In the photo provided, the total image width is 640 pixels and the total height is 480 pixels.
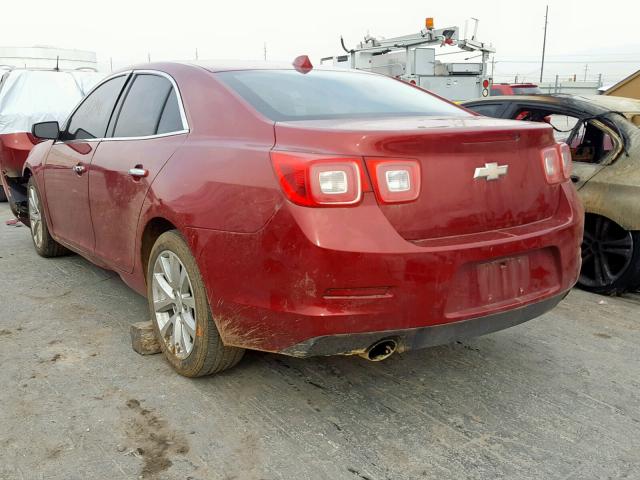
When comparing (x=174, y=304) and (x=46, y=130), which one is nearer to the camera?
(x=174, y=304)

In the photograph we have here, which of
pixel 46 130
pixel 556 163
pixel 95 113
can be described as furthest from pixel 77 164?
pixel 556 163

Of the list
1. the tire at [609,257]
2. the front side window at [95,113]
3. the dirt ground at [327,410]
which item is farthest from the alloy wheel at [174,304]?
the tire at [609,257]

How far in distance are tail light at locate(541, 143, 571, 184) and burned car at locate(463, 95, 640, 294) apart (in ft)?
5.49

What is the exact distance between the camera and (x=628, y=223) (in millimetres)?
4480

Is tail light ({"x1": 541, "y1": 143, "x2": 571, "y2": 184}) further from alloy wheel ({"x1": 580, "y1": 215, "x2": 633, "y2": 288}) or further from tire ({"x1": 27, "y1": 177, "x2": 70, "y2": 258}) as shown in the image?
tire ({"x1": 27, "y1": 177, "x2": 70, "y2": 258})

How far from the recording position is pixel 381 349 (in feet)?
8.73

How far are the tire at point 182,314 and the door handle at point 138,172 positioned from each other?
1.17ft

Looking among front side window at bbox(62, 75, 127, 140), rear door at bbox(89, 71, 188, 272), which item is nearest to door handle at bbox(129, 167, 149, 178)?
rear door at bbox(89, 71, 188, 272)

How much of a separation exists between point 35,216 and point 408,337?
13.9 ft

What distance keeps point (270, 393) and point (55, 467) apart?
999mm

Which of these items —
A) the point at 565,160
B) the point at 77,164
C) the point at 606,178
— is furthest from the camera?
the point at 606,178

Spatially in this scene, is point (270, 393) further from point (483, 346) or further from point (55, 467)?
point (483, 346)

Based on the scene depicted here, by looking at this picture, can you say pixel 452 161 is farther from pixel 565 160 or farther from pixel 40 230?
pixel 40 230

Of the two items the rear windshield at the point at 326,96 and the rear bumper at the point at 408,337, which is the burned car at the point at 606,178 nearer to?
the rear windshield at the point at 326,96
